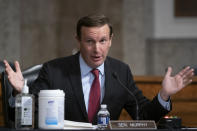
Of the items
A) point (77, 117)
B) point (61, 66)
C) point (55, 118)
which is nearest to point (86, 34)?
point (61, 66)

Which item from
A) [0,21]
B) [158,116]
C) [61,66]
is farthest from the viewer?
[0,21]

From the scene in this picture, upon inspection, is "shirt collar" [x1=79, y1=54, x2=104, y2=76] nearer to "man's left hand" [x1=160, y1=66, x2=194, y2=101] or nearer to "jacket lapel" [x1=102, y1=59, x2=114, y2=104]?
"jacket lapel" [x1=102, y1=59, x2=114, y2=104]

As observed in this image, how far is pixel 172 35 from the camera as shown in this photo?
Answer: 5.17 meters

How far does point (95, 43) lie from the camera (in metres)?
2.54

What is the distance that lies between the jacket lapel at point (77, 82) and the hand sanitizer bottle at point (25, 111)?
0.59 meters

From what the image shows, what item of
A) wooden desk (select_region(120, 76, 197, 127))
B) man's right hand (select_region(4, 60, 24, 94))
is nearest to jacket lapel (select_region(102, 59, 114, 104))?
man's right hand (select_region(4, 60, 24, 94))

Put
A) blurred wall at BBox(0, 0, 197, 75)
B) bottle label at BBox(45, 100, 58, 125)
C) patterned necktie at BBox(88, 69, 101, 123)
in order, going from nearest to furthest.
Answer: bottle label at BBox(45, 100, 58, 125) < patterned necktie at BBox(88, 69, 101, 123) < blurred wall at BBox(0, 0, 197, 75)

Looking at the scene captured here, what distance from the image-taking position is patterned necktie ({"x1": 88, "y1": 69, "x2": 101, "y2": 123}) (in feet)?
8.20

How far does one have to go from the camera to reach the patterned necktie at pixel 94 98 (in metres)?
2.50

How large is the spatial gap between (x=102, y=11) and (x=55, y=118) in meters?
3.36

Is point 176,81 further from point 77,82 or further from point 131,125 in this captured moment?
point 77,82

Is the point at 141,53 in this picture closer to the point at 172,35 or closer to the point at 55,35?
the point at 172,35

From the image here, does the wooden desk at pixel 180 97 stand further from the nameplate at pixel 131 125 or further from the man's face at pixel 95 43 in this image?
the nameplate at pixel 131 125

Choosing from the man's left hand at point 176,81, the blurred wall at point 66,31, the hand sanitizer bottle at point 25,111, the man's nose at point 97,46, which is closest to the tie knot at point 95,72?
the man's nose at point 97,46
